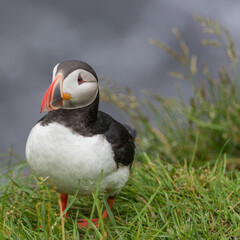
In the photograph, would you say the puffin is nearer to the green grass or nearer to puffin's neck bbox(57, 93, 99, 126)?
puffin's neck bbox(57, 93, 99, 126)

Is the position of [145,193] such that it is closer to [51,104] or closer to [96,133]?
[96,133]

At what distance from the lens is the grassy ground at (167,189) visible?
2566 mm

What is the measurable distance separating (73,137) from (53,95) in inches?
12.1

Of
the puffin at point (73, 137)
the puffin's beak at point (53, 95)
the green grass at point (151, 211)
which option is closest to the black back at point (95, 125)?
the puffin at point (73, 137)

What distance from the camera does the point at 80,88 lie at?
257 cm

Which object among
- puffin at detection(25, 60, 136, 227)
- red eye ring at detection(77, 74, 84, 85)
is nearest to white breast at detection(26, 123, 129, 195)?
puffin at detection(25, 60, 136, 227)

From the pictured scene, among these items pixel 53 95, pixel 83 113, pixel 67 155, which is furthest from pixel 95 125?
pixel 53 95

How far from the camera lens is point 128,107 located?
15.5 feet

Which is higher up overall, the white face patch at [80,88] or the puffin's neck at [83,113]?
the white face patch at [80,88]

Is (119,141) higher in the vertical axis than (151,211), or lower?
higher

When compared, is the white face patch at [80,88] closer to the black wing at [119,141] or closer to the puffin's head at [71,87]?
the puffin's head at [71,87]

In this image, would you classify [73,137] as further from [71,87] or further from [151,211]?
[151,211]

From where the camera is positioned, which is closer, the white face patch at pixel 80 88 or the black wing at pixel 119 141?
the white face patch at pixel 80 88

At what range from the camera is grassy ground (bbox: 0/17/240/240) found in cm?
257
